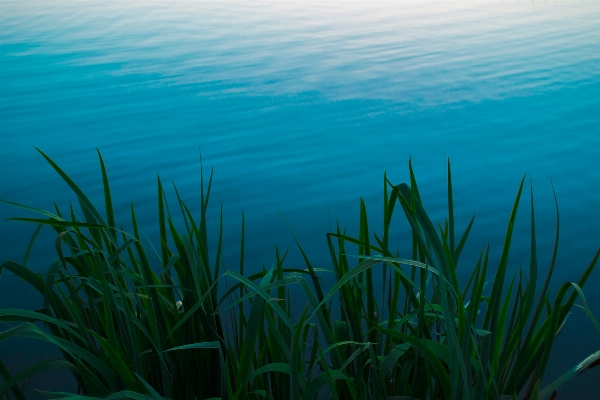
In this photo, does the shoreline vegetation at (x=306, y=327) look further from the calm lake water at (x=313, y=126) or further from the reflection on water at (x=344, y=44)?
the reflection on water at (x=344, y=44)

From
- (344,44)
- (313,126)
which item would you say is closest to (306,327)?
(313,126)

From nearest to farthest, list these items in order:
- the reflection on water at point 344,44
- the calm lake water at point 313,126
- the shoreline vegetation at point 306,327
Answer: the shoreline vegetation at point 306,327 → the calm lake water at point 313,126 → the reflection on water at point 344,44

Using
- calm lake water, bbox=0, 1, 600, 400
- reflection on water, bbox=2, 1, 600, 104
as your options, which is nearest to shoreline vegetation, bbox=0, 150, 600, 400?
calm lake water, bbox=0, 1, 600, 400

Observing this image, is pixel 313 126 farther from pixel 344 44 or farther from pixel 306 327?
pixel 306 327

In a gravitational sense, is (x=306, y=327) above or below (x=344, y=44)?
below

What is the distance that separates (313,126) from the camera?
12.1 feet

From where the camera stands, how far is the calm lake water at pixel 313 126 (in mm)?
2395

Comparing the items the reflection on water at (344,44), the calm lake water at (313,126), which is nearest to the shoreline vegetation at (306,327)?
the calm lake water at (313,126)

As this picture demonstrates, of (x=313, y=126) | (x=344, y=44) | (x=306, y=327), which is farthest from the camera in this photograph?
(x=344, y=44)

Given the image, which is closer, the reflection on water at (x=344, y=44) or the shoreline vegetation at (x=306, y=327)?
the shoreline vegetation at (x=306, y=327)

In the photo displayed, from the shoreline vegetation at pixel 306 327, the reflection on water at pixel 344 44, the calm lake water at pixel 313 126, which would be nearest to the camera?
the shoreline vegetation at pixel 306 327

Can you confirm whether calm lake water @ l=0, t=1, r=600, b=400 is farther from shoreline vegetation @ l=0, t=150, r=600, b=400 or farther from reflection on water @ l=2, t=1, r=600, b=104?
shoreline vegetation @ l=0, t=150, r=600, b=400

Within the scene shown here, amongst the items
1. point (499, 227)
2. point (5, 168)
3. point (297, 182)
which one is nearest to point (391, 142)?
point (297, 182)

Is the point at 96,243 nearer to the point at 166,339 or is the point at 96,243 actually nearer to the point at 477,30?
the point at 166,339
